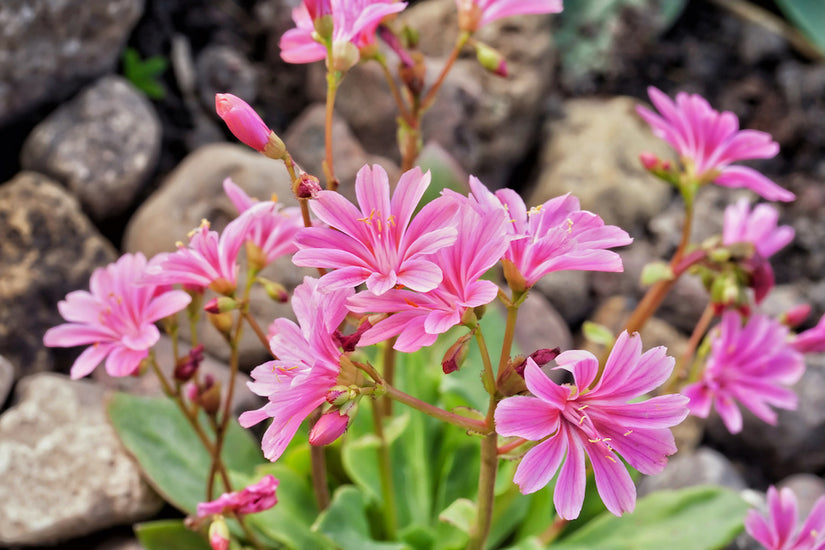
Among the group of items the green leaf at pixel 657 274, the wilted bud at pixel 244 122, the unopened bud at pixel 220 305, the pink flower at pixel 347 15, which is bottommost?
the green leaf at pixel 657 274

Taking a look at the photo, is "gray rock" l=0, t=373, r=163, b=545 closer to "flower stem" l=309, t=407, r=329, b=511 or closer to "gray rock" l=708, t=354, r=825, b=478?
"flower stem" l=309, t=407, r=329, b=511

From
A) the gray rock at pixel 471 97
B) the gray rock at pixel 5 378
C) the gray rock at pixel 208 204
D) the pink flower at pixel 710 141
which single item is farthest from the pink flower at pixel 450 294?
the gray rock at pixel 471 97

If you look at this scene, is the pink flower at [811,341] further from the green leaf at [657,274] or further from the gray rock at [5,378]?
the gray rock at [5,378]

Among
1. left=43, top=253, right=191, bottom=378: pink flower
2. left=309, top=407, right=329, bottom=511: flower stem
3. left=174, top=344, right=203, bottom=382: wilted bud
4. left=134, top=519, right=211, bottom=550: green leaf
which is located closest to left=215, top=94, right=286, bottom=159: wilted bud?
left=43, top=253, right=191, bottom=378: pink flower

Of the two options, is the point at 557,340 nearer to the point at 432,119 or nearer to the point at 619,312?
the point at 619,312

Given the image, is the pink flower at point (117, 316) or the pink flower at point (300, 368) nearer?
the pink flower at point (300, 368)

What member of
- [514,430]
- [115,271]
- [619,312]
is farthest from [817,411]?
[115,271]

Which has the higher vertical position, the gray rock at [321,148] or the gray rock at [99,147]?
the gray rock at [99,147]
